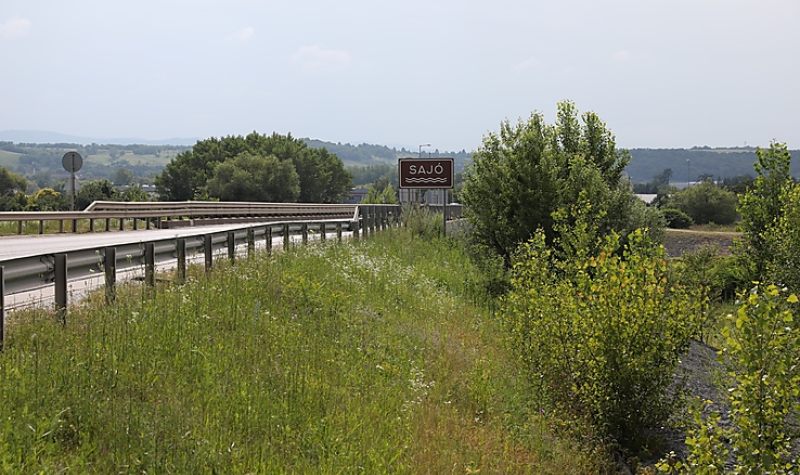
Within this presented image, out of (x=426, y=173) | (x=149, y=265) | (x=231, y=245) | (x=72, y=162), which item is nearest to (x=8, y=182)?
(x=72, y=162)

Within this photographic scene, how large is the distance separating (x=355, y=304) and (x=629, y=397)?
4330 mm

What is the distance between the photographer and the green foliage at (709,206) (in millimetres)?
116625

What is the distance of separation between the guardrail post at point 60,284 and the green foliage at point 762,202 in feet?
65.9

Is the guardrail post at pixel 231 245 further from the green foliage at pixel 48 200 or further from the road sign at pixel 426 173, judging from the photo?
the green foliage at pixel 48 200

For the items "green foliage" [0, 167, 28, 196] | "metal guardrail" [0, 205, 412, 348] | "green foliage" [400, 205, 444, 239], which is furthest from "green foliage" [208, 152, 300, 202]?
"metal guardrail" [0, 205, 412, 348]

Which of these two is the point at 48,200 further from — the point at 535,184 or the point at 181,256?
the point at 181,256

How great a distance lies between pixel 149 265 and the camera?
1134 centimetres

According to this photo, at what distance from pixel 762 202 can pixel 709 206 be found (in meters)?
95.6

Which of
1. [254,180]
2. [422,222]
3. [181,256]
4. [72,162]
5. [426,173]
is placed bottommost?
[254,180]

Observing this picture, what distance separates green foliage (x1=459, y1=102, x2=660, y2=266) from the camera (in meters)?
26.5

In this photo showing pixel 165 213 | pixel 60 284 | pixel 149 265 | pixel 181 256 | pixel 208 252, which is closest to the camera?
pixel 60 284

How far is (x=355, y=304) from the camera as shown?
14320 mm

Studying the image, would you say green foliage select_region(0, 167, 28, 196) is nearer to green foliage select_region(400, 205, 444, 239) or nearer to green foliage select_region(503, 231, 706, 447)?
green foliage select_region(400, 205, 444, 239)

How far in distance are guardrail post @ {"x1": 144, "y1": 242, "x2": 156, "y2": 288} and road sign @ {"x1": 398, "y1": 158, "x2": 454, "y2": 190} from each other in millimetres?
25728
